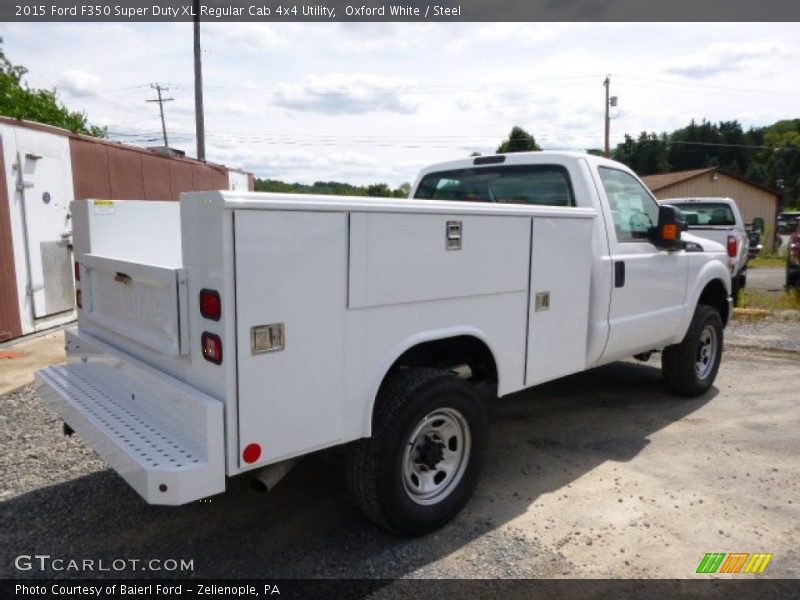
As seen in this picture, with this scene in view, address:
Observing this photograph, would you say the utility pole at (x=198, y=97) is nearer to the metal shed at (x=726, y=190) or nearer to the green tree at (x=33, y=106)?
the green tree at (x=33, y=106)

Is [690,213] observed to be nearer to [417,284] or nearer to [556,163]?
[556,163]

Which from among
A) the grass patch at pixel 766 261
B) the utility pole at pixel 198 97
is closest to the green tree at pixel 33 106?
the utility pole at pixel 198 97

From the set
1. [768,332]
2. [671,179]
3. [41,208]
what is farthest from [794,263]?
[671,179]

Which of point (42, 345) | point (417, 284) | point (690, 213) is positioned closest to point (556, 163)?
point (417, 284)

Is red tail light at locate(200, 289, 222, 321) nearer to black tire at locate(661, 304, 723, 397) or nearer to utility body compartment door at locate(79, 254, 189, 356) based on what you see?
utility body compartment door at locate(79, 254, 189, 356)

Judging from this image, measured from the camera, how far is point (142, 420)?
296 centimetres

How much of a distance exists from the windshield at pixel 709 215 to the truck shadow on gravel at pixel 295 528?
343 inches

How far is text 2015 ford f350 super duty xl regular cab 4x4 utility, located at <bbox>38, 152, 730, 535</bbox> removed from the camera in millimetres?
2523

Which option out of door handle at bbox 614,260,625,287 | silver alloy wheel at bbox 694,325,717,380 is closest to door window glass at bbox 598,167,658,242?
door handle at bbox 614,260,625,287

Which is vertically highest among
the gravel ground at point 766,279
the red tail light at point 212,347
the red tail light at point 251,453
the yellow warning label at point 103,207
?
the yellow warning label at point 103,207

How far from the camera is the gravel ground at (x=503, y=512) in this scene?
3.17 metres

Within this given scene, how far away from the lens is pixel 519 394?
20.2ft

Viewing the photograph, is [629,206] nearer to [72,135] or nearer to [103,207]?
[103,207]

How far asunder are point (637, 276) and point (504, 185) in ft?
3.98
